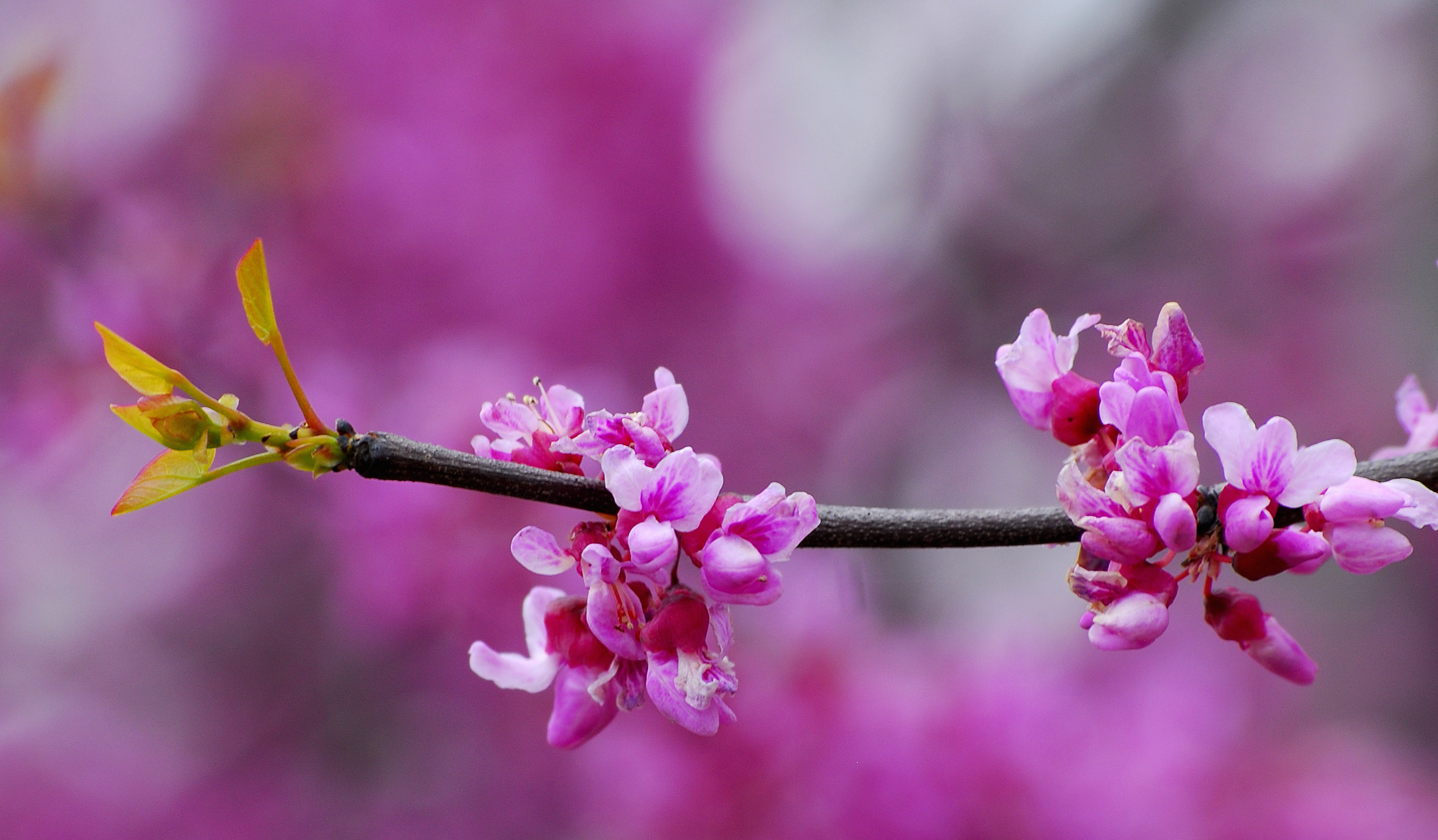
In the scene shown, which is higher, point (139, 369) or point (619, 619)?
point (139, 369)

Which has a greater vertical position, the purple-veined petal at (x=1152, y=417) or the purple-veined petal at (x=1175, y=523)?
the purple-veined petal at (x=1152, y=417)

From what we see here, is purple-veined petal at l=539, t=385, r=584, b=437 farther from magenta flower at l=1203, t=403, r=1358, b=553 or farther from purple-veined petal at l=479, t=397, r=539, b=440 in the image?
magenta flower at l=1203, t=403, r=1358, b=553

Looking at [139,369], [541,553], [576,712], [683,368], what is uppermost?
[139,369]

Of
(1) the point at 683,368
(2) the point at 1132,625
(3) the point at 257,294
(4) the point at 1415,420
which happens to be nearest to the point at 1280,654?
(2) the point at 1132,625

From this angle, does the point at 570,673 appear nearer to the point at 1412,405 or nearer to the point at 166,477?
the point at 166,477

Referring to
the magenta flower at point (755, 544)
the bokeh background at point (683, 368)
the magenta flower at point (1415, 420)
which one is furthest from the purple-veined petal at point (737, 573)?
the bokeh background at point (683, 368)

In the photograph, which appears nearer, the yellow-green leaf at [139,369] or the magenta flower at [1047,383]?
the yellow-green leaf at [139,369]

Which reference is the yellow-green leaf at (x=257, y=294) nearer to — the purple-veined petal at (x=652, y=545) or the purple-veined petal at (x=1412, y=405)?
the purple-veined petal at (x=652, y=545)
